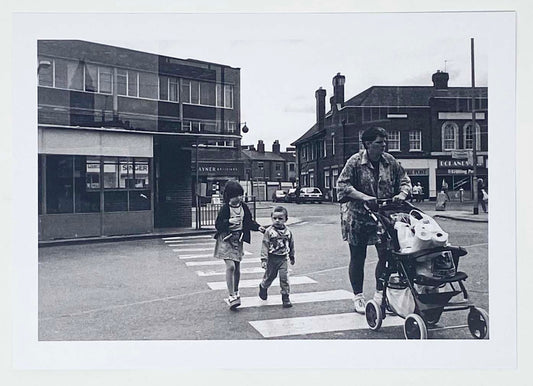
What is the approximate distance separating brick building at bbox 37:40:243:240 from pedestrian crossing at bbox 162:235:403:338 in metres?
0.20

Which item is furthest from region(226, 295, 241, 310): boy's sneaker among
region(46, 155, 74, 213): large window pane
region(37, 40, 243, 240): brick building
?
region(46, 155, 74, 213): large window pane

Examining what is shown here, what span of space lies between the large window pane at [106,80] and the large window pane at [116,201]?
0.66 m

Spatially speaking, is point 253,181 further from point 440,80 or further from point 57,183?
point 440,80

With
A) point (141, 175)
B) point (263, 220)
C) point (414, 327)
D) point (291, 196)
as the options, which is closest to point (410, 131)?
point (291, 196)

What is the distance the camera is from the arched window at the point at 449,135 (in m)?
3.33

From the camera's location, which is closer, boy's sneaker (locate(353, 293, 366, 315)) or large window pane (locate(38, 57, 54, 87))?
boy's sneaker (locate(353, 293, 366, 315))

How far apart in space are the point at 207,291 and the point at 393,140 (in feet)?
4.86

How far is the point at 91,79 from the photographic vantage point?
340cm

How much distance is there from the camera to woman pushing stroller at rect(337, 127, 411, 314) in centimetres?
311

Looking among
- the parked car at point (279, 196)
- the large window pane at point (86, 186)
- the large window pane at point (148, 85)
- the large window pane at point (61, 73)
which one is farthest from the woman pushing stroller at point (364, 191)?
the large window pane at point (61, 73)

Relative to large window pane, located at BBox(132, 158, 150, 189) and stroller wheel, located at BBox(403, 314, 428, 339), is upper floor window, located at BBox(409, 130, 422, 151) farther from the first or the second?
large window pane, located at BBox(132, 158, 150, 189)

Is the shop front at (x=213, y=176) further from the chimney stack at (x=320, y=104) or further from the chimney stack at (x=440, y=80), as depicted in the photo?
the chimney stack at (x=440, y=80)

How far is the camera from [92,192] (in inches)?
134
